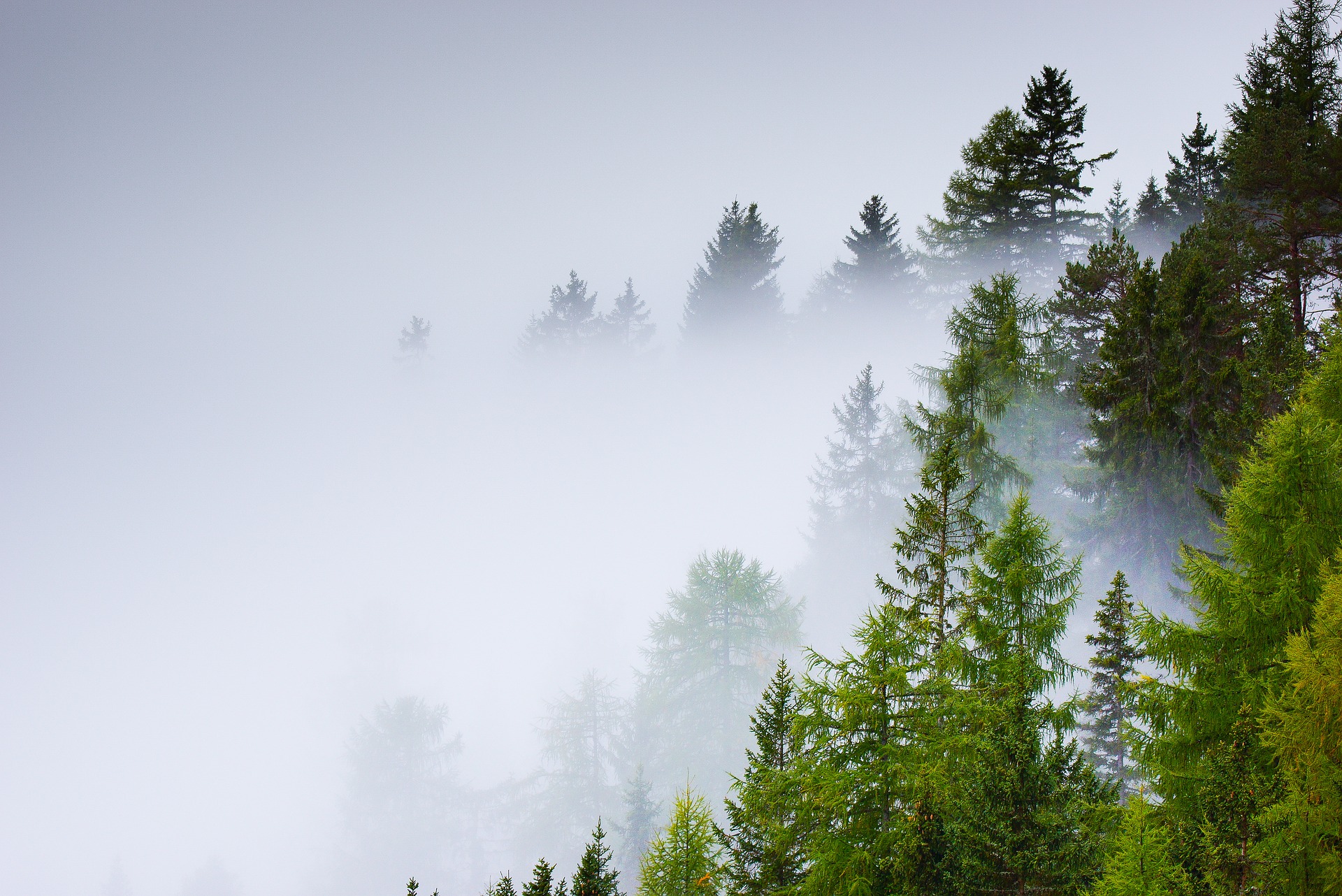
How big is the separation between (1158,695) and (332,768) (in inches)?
3271

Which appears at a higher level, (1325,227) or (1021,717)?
(1325,227)

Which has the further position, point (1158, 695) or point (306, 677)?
point (306, 677)

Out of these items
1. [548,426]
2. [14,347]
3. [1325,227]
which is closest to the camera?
[1325,227]

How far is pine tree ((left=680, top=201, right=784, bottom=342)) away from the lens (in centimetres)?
7412

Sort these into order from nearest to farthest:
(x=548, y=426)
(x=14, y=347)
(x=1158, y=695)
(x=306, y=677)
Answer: (x=1158, y=695) → (x=306, y=677) → (x=548, y=426) → (x=14, y=347)

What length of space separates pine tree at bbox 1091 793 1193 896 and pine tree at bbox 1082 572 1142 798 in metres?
8.39

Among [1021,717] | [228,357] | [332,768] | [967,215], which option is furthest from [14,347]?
[1021,717]

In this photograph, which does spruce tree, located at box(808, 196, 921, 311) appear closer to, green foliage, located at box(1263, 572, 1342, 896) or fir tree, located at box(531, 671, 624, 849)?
fir tree, located at box(531, 671, 624, 849)

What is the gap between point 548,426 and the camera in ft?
361

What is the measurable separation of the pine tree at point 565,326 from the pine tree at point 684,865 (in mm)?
80929

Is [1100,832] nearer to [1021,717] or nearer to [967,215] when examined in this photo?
[1021,717]

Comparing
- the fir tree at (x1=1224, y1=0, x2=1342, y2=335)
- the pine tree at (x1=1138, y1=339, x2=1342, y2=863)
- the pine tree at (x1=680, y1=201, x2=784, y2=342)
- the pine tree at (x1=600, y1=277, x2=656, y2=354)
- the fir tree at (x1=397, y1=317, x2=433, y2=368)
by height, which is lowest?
the pine tree at (x1=1138, y1=339, x2=1342, y2=863)

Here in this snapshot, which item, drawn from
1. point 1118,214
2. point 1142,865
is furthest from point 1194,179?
point 1142,865

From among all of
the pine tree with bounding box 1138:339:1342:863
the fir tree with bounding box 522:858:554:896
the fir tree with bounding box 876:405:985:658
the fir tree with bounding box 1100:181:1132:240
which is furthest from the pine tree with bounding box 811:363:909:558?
the fir tree with bounding box 522:858:554:896
